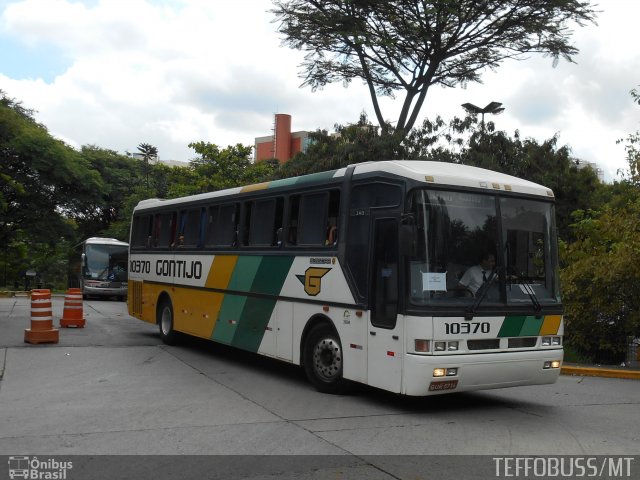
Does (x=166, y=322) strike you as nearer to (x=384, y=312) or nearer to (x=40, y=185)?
(x=384, y=312)

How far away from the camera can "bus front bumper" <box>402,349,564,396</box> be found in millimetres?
7926

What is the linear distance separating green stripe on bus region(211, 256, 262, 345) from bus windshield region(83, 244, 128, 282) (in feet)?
83.3

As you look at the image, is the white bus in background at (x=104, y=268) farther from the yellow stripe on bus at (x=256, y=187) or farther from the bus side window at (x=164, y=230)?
the yellow stripe on bus at (x=256, y=187)

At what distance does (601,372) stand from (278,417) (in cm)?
714

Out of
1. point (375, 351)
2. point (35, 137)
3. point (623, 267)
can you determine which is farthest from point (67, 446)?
point (35, 137)

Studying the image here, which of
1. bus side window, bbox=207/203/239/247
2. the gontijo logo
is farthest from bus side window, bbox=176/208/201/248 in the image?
the gontijo logo

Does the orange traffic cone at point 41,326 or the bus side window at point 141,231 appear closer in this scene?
the orange traffic cone at point 41,326

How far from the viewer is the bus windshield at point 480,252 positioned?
8.13 meters

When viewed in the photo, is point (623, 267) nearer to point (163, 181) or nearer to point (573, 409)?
point (573, 409)

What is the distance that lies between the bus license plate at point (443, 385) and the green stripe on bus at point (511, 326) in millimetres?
871

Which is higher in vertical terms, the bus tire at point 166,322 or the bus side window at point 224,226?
the bus side window at point 224,226

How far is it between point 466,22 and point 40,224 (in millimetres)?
23622
